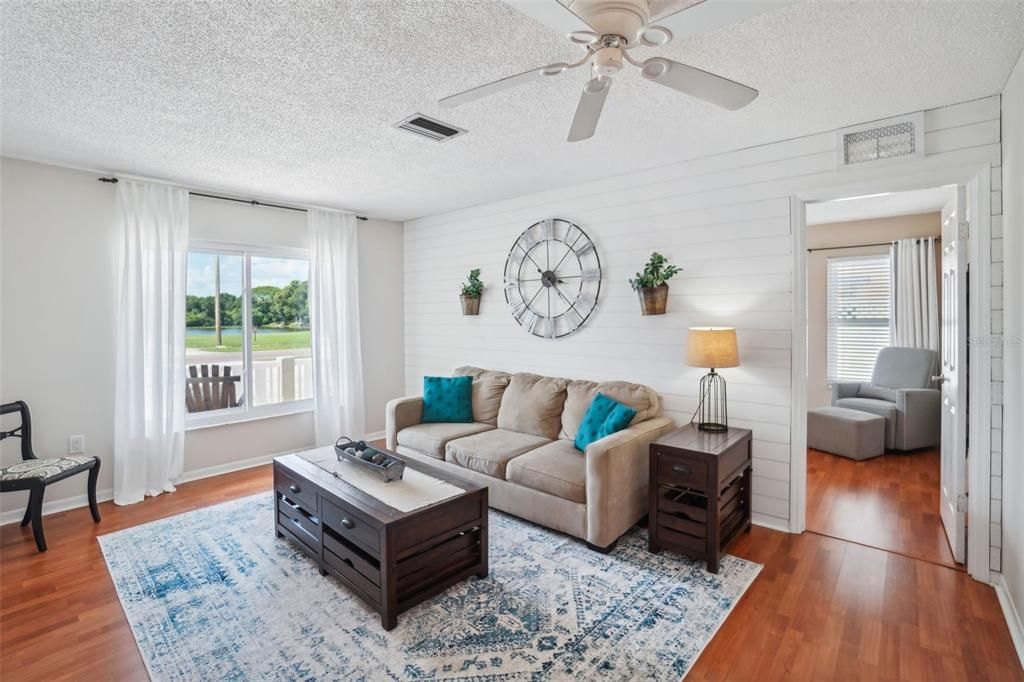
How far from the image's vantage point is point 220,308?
15.0ft

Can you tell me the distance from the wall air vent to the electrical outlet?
18.3ft

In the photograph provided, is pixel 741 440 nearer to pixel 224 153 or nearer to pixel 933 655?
pixel 933 655

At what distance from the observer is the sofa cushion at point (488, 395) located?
14.5ft

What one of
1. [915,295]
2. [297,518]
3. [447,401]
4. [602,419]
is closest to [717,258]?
[602,419]

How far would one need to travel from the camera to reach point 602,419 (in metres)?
3.39

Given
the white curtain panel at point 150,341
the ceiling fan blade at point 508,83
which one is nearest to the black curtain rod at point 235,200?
the white curtain panel at point 150,341

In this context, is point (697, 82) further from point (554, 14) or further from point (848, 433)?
point (848, 433)

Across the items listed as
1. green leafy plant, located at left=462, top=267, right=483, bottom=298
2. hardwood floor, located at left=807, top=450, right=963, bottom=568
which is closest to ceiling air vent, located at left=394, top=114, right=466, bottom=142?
green leafy plant, located at left=462, top=267, right=483, bottom=298

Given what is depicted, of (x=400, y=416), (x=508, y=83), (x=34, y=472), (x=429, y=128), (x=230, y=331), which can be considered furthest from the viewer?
(x=230, y=331)

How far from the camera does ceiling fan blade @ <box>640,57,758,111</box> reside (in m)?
1.68

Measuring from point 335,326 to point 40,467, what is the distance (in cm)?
252

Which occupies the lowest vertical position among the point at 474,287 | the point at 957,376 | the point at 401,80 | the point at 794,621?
the point at 794,621

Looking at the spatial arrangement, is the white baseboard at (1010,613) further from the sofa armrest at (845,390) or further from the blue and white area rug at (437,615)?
the sofa armrest at (845,390)

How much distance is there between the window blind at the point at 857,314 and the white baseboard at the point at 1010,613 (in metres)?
3.82
